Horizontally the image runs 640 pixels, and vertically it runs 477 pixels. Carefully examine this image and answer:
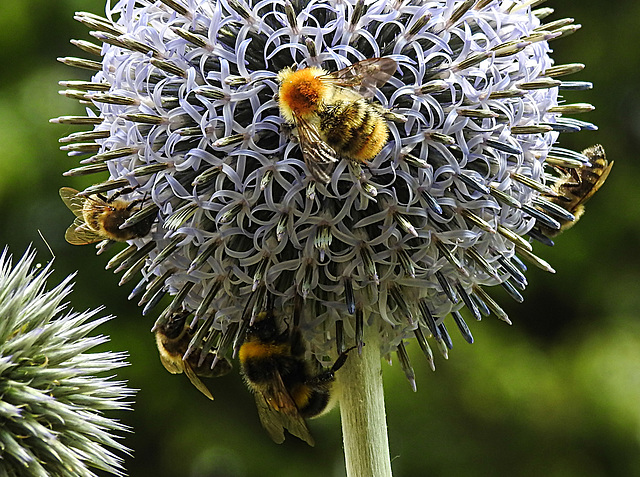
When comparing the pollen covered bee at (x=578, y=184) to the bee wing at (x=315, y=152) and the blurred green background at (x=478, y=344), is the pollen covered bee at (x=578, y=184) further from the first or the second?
the blurred green background at (x=478, y=344)

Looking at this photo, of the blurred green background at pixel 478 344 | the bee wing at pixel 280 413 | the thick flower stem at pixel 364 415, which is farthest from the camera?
the blurred green background at pixel 478 344

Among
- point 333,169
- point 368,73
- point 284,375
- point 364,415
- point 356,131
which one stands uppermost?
point 368,73

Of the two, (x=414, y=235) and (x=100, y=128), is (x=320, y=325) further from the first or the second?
(x=100, y=128)

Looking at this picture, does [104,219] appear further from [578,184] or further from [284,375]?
[578,184]

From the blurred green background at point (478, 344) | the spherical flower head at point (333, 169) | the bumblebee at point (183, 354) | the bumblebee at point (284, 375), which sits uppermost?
the spherical flower head at point (333, 169)

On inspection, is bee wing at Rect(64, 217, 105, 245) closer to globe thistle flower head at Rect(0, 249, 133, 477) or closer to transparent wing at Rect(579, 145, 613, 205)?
globe thistle flower head at Rect(0, 249, 133, 477)

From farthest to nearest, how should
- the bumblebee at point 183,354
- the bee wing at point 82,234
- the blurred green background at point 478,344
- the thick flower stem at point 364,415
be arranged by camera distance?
the blurred green background at point 478,344 < the bumblebee at point 183,354 < the bee wing at point 82,234 < the thick flower stem at point 364,415

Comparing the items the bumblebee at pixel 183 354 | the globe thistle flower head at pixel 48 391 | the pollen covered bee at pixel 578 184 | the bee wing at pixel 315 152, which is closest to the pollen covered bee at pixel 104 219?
the globe thistle flower head at pixel 48 391

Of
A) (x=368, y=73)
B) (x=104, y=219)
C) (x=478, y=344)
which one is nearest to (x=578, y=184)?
(x=368, y=73)
